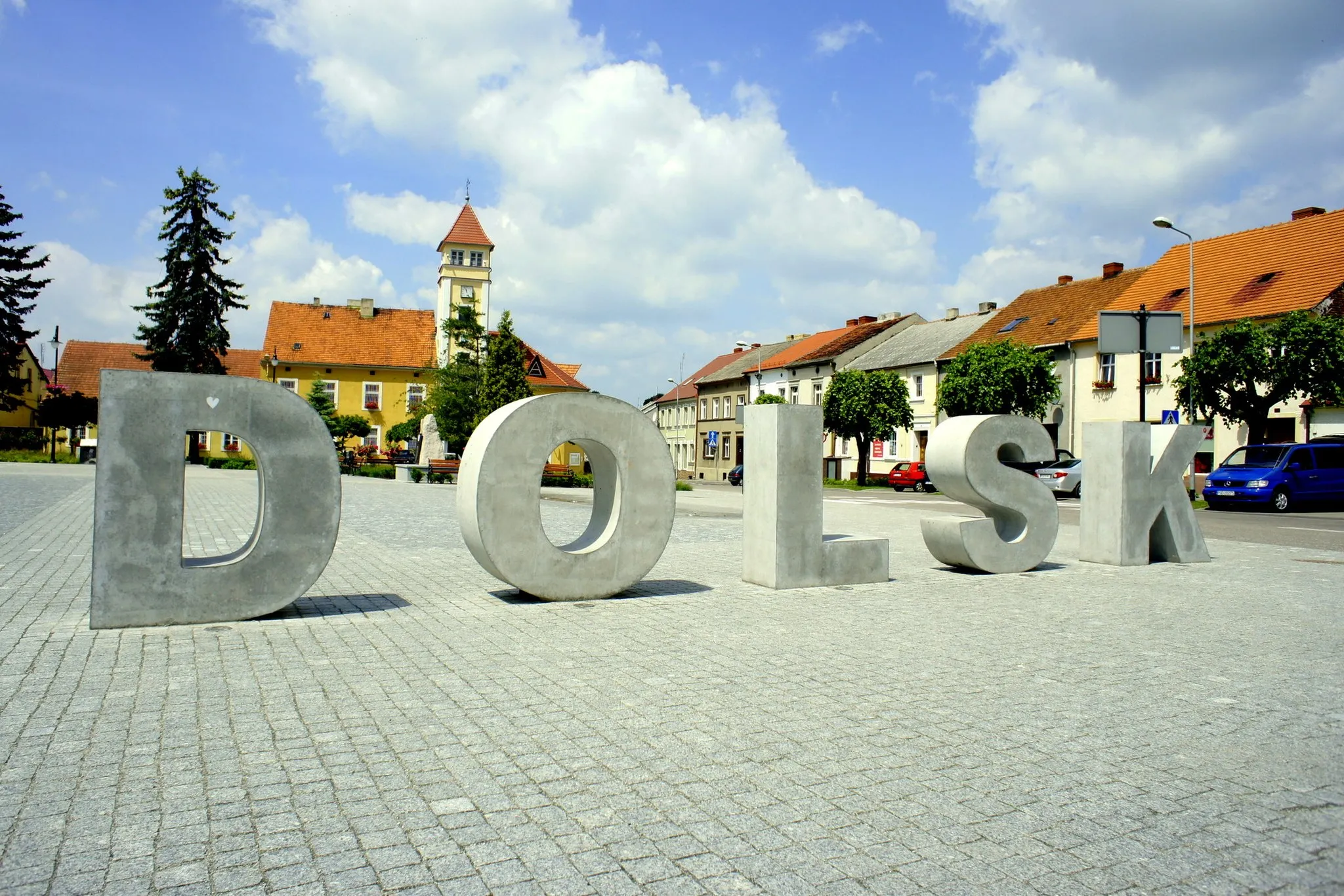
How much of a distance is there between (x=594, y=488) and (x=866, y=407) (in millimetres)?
38118

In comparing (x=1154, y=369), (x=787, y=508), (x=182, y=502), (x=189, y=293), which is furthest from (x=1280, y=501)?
(x=189, y=293)

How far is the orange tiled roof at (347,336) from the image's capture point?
63938 millimetres

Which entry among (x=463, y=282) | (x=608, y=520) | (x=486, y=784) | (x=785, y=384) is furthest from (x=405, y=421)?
(x=486, y=784)

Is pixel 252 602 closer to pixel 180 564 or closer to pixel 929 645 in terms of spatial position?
pixel 180 564

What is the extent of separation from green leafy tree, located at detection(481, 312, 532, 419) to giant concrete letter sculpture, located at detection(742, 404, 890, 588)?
29.3 meters

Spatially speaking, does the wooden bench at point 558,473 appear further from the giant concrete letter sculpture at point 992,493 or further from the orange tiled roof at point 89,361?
the orange tiled roof at point 89,361

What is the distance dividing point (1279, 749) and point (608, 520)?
614cm

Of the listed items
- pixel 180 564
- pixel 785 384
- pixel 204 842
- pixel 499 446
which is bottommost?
pixel 204 842

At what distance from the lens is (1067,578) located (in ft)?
37.1

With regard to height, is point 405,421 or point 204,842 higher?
point 405,421

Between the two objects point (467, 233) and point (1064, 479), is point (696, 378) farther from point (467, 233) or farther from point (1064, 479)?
point (1064, 479)

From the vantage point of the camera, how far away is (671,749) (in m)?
4.65

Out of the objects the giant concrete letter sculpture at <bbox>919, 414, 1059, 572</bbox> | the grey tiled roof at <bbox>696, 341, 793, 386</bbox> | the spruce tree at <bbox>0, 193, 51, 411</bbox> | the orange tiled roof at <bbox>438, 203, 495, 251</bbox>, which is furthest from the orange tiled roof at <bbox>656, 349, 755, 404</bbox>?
the giant concrete letter sculpture at <bbox>919, 414, 1059, 572</bbox>

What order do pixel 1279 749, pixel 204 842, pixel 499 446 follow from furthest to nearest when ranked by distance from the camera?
pixel 499 446
pixel 1279 749
pixel 204 842
